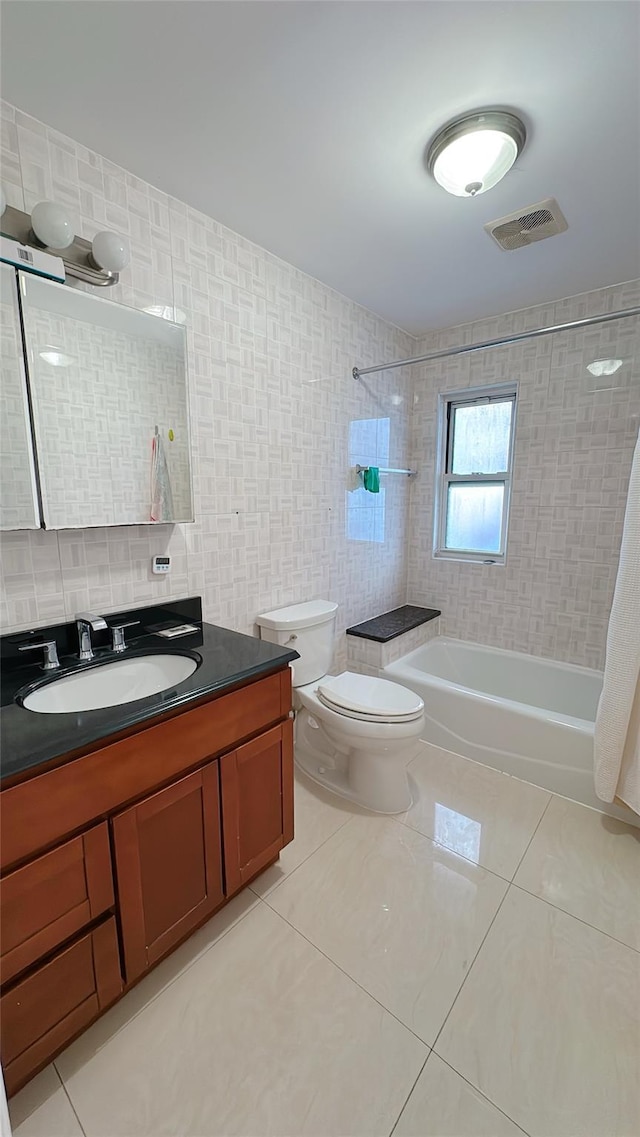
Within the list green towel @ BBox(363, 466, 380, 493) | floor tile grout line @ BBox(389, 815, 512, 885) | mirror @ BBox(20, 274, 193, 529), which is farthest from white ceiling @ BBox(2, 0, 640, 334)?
floor tile grout line @ BBox(389, 815, 512, 885)

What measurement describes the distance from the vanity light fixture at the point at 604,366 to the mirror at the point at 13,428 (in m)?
2.47

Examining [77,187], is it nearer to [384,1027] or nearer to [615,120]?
[615,120]

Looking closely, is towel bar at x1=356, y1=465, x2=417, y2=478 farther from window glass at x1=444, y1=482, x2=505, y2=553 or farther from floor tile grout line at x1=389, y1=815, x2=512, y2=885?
floor tile grout line at x1=389, y1=815, x2=512, y2=885

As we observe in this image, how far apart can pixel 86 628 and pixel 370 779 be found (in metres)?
1.26

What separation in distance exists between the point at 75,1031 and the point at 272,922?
547 millimetres

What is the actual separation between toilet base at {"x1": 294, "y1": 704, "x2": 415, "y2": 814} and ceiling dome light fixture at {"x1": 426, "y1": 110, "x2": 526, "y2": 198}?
1990mm

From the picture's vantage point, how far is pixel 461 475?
9.22 ft

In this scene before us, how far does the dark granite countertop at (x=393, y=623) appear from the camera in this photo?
8.08 feet

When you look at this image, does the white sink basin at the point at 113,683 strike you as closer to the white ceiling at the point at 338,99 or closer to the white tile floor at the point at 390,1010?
the white tile floor at the point at 390,1010

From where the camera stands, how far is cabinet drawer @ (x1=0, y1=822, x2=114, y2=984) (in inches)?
32.6

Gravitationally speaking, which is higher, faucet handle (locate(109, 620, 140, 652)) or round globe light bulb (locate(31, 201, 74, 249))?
round globe light bulb (locate(31, 201, 74, 249))

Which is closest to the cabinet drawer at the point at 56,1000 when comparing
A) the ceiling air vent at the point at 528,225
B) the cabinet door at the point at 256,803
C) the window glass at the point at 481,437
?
the cabinet door at the point at 256,803

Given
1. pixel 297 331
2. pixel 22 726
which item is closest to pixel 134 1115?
pixel 22 726

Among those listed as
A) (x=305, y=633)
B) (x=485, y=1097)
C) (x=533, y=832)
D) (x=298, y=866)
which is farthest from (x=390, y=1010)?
(x=305, y=633)
